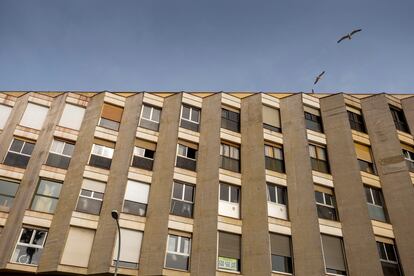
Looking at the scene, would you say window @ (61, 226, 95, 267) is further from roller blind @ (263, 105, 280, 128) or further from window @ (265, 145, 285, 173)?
roller blind @ (263, 105, 280, 128)

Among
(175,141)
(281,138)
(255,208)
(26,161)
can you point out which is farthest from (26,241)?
(281,138)

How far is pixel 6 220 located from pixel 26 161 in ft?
10.1

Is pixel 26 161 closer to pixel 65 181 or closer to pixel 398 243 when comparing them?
pixel 65 181

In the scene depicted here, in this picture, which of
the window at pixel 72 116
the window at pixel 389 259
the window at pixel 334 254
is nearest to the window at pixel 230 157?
the window at pixel 334 254

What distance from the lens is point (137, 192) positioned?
16.3 meters

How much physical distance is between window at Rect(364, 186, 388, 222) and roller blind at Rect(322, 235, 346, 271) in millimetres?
2298

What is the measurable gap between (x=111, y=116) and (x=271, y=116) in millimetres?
8699

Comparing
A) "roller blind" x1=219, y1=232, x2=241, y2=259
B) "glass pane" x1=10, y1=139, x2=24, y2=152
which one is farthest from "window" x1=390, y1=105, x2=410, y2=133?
"glass pane" x1=10, y1=139, x2=24, y2=152

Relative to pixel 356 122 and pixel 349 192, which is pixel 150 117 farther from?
pixel 356 122

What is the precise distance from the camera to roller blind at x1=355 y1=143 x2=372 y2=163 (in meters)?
19.1

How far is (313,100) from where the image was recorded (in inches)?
828

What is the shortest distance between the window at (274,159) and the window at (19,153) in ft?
37.9

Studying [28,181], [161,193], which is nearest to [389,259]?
[161,193]

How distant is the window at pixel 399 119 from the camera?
68.8 ft
